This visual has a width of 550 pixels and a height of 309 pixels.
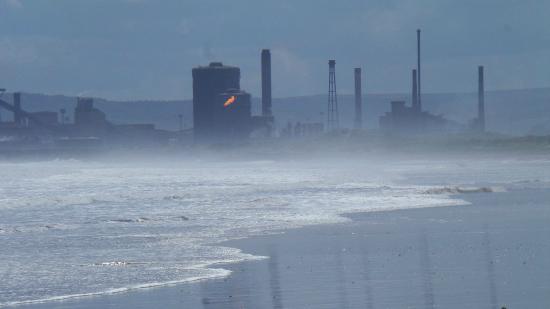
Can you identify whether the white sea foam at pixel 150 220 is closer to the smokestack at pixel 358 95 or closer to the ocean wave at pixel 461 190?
the ocean wave at pixel 461 190

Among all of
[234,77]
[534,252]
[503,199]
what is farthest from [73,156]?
[534,252]

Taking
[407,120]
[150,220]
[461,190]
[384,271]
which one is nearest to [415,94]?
[407,120]

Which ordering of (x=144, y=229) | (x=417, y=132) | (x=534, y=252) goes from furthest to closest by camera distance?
(x=417, y=132)
(x=144, y=229)
(x=534, y=252)

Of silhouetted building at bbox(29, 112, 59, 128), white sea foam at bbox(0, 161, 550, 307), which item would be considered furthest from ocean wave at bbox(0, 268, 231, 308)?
silhouetted building at bbox(29, 112, 59, 128)

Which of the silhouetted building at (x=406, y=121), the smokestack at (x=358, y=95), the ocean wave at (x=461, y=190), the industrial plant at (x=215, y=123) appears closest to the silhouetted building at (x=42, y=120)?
→ the industrial plant at (x=215, y=123)

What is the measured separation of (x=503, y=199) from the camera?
29109mm

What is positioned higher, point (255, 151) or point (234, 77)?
point (234, 77)

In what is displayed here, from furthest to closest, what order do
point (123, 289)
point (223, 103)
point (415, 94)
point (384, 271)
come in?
point (415, 94)
point (223, 103)
point (384, 271)
point (123, 289)

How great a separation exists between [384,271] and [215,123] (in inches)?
3182

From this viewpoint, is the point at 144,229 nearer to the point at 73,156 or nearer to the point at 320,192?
the point at 320,192

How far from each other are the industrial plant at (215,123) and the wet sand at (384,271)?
73.0 m

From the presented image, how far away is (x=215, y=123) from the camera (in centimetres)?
9538

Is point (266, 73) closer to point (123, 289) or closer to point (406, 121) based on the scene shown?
point (406, 121)

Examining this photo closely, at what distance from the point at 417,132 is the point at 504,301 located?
90.4m
